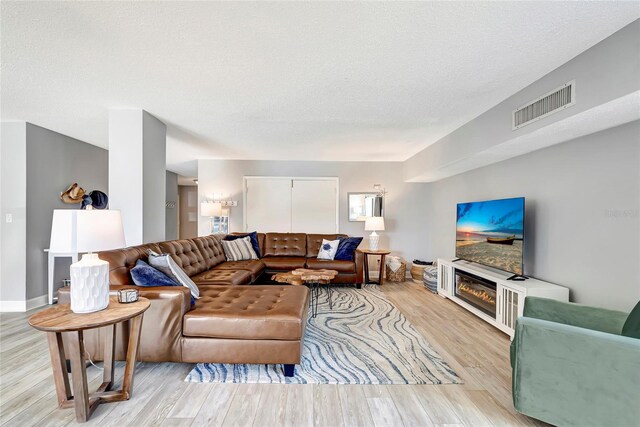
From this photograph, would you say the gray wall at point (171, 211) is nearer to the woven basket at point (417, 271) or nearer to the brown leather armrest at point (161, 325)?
the brown leather armrest at point (161, 325)

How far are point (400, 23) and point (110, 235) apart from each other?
7.23 ft

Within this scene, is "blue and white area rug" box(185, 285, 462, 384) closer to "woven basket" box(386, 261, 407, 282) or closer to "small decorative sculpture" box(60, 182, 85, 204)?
"woven basket" box(386, 261, 407, 282)

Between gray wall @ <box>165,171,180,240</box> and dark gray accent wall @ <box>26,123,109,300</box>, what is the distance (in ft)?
10.7

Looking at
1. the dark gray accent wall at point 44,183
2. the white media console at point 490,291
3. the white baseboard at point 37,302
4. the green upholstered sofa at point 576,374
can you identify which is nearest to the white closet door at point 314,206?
the white media console at point 490,291

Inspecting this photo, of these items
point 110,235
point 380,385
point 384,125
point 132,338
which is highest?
point 384,125

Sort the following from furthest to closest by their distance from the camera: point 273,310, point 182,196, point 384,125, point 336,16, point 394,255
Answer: point 182,196 → point 394,255 → point 384,125 → point 273,310 → point 336,16

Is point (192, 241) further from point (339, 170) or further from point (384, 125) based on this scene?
point (339, 170)

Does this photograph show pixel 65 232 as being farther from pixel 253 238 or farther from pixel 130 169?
pixel 253 238

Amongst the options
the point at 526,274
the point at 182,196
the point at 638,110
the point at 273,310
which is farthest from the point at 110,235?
the point at 182,196

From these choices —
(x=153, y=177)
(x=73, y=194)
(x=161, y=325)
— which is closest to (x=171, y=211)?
(x=73, y=194)

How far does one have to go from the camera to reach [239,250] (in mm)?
4879

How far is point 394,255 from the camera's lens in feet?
19.7

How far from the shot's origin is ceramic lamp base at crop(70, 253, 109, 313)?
1709 millimetres

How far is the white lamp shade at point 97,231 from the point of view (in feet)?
5.61
